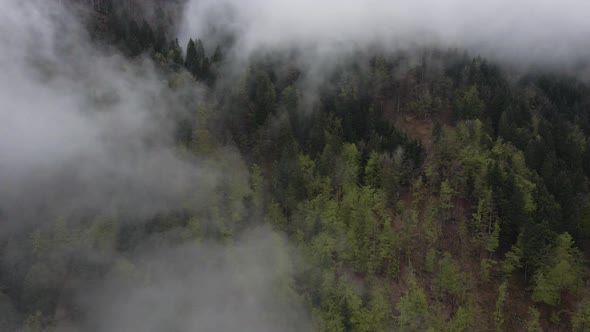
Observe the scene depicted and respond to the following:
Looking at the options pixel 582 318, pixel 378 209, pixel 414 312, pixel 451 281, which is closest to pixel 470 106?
pixel 378 209

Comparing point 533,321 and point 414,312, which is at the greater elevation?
point 414,312

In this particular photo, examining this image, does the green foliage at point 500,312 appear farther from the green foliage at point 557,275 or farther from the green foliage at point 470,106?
the green foliage at point 470,106

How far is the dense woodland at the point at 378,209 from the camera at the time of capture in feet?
203

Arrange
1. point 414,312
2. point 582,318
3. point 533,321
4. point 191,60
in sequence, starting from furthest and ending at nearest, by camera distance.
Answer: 1. point 191,60
2. point 414,312
3. point 533,321
4. point 582,318

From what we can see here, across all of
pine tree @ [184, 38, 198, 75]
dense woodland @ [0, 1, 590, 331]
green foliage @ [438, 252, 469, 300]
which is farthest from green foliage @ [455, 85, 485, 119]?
pine tree @ [184, 38, 198, 75]

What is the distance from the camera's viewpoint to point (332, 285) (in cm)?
6197

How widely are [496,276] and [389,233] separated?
20.0 m

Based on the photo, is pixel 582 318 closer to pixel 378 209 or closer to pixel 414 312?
pixel 414 312

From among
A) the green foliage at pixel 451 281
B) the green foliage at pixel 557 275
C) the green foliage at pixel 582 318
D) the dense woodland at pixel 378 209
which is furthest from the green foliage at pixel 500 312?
the green foliage at pixel 582 318

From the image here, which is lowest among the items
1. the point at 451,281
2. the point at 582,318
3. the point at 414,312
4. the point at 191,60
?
the point at 582,318

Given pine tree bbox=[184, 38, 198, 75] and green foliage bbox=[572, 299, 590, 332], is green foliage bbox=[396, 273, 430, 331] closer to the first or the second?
green foliage bbox=[572, 299, 590, 332]

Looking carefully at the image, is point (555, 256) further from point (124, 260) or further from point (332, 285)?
point (124, 260)

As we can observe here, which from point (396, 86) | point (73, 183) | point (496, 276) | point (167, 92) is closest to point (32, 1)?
point (167, 92)

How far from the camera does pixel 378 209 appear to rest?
2960 inches
